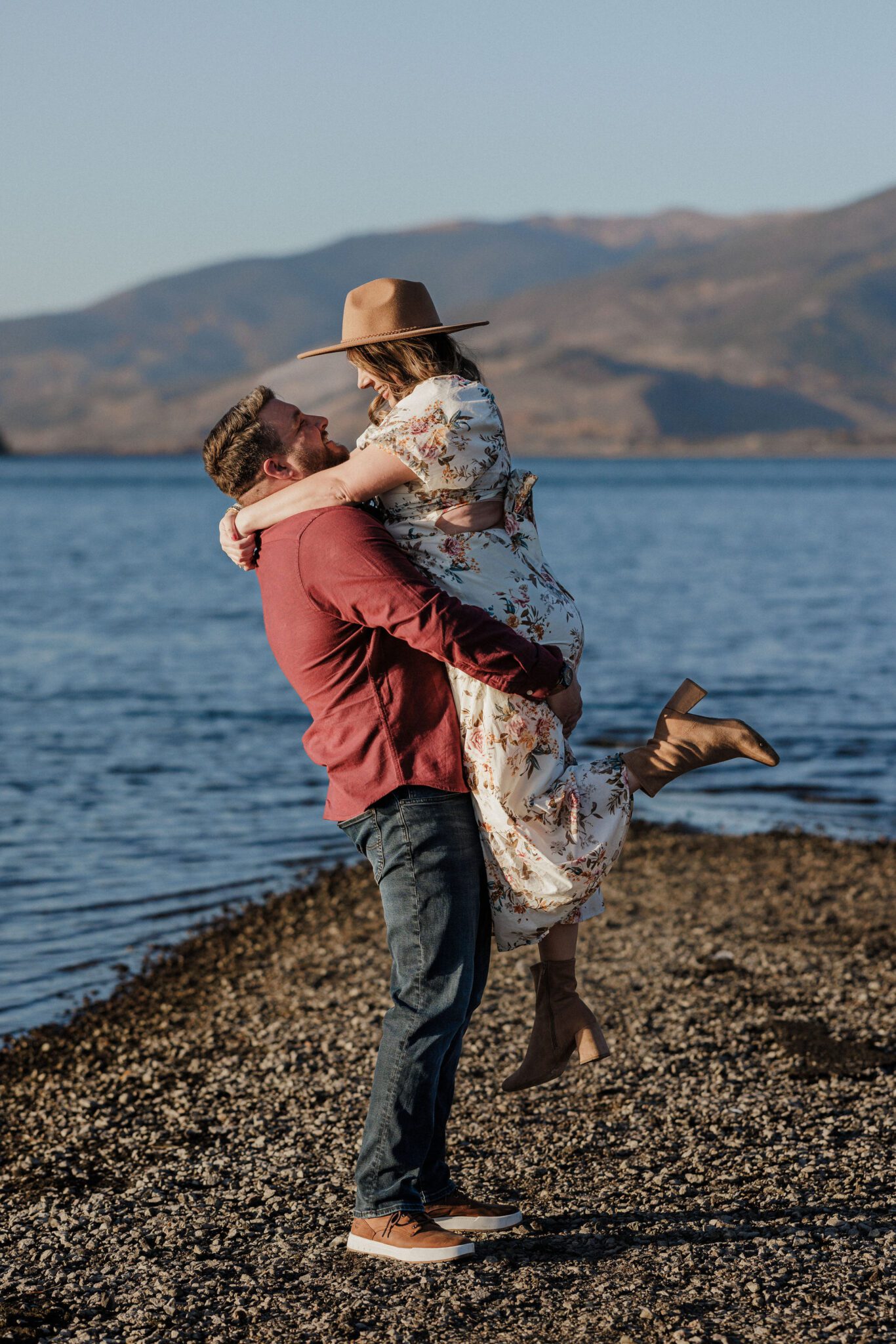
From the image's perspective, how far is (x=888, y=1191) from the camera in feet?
16.1

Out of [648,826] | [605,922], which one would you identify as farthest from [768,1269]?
[648,826]

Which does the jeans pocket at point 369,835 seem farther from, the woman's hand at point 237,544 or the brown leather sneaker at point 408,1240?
the brown leather sneaker at point 408,1240

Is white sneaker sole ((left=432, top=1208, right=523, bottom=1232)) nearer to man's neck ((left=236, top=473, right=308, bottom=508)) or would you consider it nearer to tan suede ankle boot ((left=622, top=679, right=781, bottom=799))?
tan suede ankle boot ((left=622, top=679, right=781, bottom=799))

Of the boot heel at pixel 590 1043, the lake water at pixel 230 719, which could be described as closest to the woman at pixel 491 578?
the boot heel at pixel 590 1043

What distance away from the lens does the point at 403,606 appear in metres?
3.74

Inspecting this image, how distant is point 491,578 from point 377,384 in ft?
2.22

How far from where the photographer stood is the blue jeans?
13.1ft

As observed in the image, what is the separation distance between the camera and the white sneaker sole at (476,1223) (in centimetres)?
446

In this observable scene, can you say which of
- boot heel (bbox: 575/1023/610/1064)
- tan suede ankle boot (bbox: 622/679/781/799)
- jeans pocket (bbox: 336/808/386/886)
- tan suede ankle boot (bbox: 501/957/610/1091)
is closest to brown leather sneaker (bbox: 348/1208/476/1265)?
tan suede ankle boot (bbox: 501/957/610/1091)

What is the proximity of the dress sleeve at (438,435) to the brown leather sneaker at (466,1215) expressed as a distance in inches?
89.6

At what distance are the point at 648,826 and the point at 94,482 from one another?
141 m

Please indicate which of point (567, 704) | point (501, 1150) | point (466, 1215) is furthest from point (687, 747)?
point (501, 1150)

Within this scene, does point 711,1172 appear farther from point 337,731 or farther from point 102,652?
point 102,652

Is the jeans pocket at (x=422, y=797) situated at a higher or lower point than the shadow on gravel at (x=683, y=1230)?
higher
